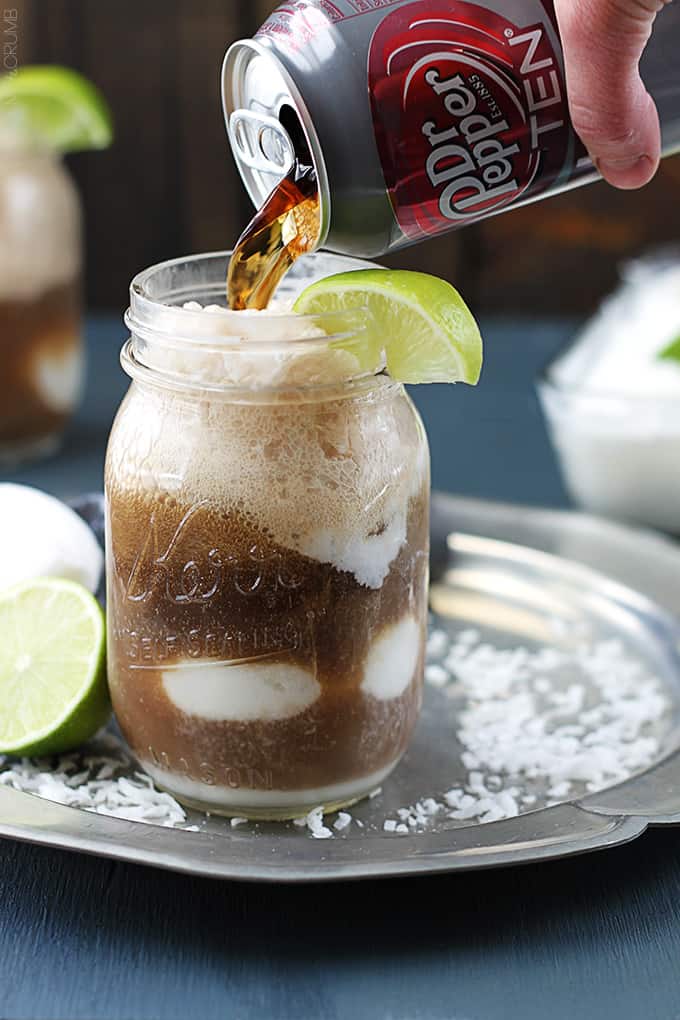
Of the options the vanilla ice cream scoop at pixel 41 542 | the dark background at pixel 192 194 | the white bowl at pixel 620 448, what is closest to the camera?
the vanilla ice cream scoop at pixel 41 542

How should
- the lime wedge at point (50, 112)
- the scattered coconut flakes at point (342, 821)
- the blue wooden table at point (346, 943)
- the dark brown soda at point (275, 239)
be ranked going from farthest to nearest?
the lime wedge at point (50, 112) < the scattered coconut flakes at point (342, 821) < the dark brown soda at point (275, 239) < the blue wooden table at point (346, 943)

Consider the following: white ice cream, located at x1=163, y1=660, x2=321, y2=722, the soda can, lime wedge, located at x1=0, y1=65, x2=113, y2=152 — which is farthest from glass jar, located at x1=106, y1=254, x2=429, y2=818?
lime wedge, located at x1=0, y1=65, x2=113, y2=152

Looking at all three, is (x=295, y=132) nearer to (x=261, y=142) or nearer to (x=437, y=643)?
(x=261, y=142)

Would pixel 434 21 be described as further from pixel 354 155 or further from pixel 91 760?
pixel 91 760

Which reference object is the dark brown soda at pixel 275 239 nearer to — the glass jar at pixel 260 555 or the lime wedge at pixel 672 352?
the glass jar at pixel 260 555

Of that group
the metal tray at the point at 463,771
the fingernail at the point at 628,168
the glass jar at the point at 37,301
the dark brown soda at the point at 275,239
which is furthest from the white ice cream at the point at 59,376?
the fingernail at the point at 628,168

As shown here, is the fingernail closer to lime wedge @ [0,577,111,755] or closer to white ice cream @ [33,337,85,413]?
lime wedge @ [0,577,111,755]

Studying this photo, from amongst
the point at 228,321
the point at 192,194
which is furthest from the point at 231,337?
the point at 192,194
